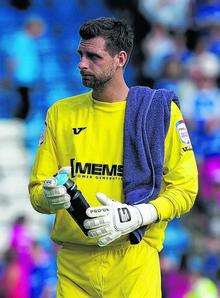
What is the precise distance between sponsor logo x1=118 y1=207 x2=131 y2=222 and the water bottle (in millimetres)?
146

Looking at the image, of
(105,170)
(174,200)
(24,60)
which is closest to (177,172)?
(174,200)

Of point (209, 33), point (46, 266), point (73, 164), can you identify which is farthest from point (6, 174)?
point (73, 164)

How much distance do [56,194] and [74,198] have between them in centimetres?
8

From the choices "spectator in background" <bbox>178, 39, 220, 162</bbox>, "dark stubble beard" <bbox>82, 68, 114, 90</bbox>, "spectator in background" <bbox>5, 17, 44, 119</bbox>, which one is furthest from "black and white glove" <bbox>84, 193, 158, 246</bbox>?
"spectator in background" <bbox>5, 17, 44, 119</bbox>

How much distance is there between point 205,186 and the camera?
1117 centimetres

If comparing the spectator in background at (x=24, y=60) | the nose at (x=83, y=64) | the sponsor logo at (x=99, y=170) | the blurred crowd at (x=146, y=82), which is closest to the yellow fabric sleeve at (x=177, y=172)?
the sponsor logo at (x=99, y=170)

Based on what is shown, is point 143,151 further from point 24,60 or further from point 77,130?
point 24,60

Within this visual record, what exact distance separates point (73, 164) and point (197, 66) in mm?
7248

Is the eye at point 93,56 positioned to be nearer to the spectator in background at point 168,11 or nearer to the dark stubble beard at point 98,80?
the dark stubble beard at point 98,80

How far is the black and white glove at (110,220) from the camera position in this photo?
448cm

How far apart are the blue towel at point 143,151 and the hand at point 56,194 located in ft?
1.12

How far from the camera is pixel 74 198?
4539 mm

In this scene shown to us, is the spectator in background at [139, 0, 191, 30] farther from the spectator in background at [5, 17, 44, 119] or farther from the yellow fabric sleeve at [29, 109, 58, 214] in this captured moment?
the yellow fabric sleeve at [29, 109, 58, 214]

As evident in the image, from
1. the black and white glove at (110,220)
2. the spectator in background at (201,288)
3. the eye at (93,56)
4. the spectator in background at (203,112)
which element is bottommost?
the spectator in background at (201,288)
